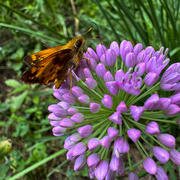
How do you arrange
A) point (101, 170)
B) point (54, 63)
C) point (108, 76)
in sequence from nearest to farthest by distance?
point (101, 170) → point (108, 76) → point (54, 63)

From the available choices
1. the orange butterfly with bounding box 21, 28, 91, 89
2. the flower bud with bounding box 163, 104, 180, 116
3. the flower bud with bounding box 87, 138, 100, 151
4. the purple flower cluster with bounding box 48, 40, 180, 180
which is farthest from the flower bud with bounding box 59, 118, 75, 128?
the flower bud with bounding box 163, 104, 180, 116

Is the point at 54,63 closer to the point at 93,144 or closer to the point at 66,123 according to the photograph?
the point at 66,123

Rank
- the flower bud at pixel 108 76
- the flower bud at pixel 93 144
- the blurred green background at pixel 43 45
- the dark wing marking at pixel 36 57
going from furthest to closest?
the blurred green background at pixel 43 45
the dark wing marking at pixel 36 57
the flower bud at pixel 108 76
the flower bud at pixel 93 144

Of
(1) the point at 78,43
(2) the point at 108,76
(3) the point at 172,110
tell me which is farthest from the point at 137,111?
(1) the point at 78,43

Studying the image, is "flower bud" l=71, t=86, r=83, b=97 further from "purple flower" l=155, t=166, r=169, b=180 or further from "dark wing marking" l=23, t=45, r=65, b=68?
"purple flower" l=155, t=166, r=169, b=180

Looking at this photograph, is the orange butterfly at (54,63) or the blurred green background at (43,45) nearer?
the orange butterfly at (54,63)

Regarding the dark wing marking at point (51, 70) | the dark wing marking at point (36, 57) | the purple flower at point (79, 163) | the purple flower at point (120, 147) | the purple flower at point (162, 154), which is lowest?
the purple flower at point (162, 154)

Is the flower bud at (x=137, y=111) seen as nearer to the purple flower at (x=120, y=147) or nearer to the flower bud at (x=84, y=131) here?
the purple flower at (x=120, y=147)

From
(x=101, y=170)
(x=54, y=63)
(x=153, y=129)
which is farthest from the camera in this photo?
(x=54, y=63)

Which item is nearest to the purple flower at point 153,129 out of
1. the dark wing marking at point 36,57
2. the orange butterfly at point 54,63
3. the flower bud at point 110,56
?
the flower bud at point 110,56
